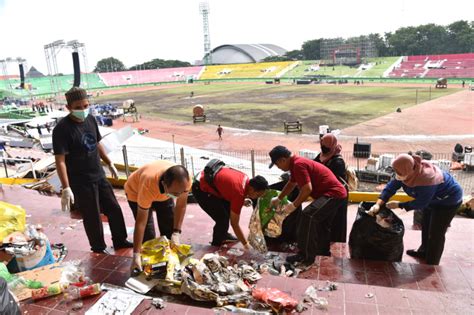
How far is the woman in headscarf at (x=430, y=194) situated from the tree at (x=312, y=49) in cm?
7999

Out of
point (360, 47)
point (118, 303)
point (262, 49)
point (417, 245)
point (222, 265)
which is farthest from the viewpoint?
point (262, 49)

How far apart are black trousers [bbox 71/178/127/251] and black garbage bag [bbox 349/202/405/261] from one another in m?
2.78

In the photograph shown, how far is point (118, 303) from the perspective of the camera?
3.01m

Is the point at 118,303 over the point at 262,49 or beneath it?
beneath

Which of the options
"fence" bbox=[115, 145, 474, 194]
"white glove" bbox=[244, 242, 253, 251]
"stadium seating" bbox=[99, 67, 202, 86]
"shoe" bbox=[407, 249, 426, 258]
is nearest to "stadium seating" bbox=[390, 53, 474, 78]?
"stadium seating" bbox=[99, 67, 202, 86]

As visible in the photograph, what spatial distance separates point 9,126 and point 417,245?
68.0ft

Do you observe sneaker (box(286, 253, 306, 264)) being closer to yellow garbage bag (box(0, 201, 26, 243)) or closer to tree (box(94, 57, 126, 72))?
yellow garbage bag (box(0, 201, 26, 243))

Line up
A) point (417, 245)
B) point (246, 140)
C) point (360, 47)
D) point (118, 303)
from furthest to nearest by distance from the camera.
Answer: point (360, 47), point (246, 140), point (417, 245), point (118, 303)

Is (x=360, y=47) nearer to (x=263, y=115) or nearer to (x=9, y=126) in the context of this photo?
(x=263, y=115)

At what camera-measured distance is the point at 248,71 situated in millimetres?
70312

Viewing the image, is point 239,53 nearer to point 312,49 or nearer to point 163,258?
point 312,49

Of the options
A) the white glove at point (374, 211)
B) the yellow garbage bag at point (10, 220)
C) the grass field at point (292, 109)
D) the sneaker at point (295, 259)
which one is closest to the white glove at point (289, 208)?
the sneaker at point (295, 259)

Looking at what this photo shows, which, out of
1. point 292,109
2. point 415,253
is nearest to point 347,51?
point 292,109

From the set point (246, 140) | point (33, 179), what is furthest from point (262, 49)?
point (33, 179)
